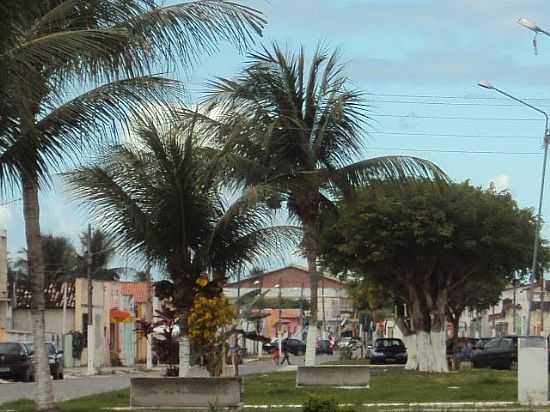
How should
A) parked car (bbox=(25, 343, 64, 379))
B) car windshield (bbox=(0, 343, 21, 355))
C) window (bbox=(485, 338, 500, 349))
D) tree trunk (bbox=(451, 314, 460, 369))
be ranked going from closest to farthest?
car windshield (bbox=(0, 343, 21, 355)) < parked car (bbox=(25, 343, 64, 379)) < tree trunk (bbox=(451, 314, 460, 369)) < window (bbox=(485, 338, 500, 349))

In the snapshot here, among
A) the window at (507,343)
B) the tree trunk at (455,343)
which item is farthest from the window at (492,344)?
the tree trunk at (455,343)

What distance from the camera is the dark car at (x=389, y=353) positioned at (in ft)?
199

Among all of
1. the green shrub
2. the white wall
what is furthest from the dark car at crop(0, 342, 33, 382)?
the green shrub

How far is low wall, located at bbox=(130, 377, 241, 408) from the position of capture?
21625mm

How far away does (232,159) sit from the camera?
27.1m

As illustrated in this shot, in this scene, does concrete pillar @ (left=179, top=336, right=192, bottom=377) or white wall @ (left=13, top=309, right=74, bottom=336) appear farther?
white wall @ (left=13, top=309, right=74, bottom=336)

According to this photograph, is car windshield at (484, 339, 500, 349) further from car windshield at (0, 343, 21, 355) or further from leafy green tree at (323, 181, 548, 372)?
car windshield at (0, 343, 21, 355)

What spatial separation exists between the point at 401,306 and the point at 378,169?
996 inches

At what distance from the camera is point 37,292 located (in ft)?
62.3

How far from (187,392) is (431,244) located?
65.2ft

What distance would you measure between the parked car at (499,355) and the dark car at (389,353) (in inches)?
281

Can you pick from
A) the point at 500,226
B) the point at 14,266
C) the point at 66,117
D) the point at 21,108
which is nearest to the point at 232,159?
the point at 66,117

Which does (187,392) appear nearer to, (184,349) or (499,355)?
(184,349)

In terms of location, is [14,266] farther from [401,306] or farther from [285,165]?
[285,165]
